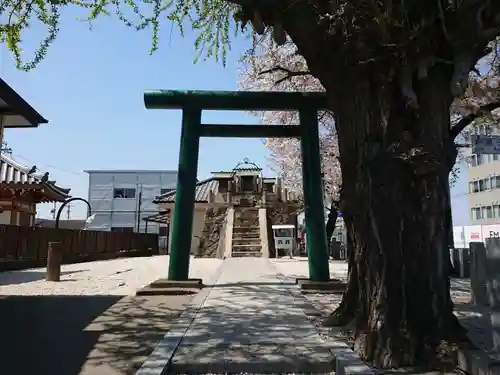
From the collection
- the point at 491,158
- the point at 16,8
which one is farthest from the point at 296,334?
the point at 491,158

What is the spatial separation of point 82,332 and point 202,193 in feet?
96.3

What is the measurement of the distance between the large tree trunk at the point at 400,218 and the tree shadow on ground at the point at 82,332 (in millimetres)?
2355

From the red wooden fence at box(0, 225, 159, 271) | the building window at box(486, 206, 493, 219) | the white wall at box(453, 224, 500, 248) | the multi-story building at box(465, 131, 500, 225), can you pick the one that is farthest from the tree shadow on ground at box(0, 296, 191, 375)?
the building window at box(486, 206, 493, 219)

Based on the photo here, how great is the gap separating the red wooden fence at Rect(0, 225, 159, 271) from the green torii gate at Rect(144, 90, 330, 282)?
26.0ft

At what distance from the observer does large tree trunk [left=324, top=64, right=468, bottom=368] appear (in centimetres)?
427

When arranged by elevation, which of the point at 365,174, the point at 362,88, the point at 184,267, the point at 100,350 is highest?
the point at 362,88

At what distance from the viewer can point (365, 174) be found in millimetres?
4664

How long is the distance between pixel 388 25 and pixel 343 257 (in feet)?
64.7

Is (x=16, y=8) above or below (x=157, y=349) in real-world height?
above

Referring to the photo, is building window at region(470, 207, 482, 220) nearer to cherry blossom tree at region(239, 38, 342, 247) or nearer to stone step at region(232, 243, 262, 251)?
cherry blossom tree at region(239, 38, 342, 247)

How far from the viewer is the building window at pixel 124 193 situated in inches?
1861

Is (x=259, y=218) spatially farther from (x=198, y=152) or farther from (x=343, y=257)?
(x=198, y=152)

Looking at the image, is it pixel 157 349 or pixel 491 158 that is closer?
pixel 157 349

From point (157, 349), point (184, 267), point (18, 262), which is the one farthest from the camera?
point (18, 262)
